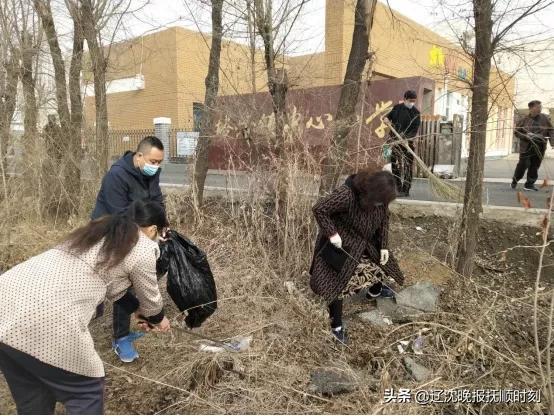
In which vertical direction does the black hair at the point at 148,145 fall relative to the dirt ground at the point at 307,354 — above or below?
above

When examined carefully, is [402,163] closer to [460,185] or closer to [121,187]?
[460,185]

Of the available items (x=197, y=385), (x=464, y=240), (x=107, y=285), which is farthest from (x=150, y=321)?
(x=464, y=240)

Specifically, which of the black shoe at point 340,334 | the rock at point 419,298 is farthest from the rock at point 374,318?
the black shoe at point 340,334

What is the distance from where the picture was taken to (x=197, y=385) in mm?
2703

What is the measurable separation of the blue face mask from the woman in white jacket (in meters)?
1.31

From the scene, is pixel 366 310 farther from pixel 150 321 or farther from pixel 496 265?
pixel 150 321

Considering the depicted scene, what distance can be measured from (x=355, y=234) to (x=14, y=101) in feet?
21.5

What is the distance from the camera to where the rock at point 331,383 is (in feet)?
8.53

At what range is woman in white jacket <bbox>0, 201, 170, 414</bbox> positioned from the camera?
1.66m

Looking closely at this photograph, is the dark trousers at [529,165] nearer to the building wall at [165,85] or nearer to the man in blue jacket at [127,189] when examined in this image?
the man in blue jacket at [127,189]

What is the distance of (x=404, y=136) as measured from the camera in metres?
5.55

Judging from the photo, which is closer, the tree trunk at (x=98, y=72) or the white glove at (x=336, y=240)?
the white glove at (x=336, y=240)

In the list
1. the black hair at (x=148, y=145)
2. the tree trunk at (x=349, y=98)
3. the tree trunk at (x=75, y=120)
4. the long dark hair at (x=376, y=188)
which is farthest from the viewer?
the tree trunk at (x=75, y=120)

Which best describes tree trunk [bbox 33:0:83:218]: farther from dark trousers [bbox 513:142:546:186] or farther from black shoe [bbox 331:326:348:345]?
dark trousers [bbox 513:142:546:186]
